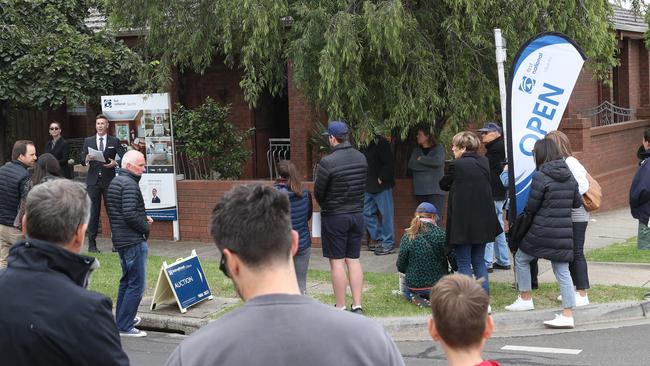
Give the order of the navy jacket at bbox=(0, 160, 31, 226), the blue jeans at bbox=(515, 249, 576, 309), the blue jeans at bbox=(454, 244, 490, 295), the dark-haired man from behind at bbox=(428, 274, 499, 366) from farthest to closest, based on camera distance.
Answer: the navy jacket at bbox=(0, 160, 31, 226) → the blue jeans at bbox=(454, 244, 490, 295) → the blue jeans at bbox=(515, 249, 576, 309) → the dark-haired man from behind at bbox=(428, 274, 499, 366)

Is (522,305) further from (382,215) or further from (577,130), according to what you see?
(577,130)

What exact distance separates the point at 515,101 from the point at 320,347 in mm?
7060

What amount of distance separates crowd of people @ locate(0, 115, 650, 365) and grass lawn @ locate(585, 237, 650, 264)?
48.7 inches

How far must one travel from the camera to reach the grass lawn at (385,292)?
30.4 ft

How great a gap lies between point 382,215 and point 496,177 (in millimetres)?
2002

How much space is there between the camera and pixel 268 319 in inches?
101

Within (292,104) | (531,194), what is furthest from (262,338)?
(292,104)

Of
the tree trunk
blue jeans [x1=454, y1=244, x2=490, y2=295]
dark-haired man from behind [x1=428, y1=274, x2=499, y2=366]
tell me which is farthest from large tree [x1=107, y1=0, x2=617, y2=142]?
dark-haired man from behind [x1=428, y1=274, x2=499, y2=366]

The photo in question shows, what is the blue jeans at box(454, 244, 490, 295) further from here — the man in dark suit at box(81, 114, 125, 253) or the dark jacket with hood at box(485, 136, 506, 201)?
the man in dark suit at box(81, 114, 125, 253)

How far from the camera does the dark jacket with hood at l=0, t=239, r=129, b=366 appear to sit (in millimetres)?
3197

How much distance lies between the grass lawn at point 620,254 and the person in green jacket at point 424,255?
11.4 feet

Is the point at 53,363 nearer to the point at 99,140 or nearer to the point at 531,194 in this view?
the point at 531,194

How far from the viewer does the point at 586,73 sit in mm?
21375

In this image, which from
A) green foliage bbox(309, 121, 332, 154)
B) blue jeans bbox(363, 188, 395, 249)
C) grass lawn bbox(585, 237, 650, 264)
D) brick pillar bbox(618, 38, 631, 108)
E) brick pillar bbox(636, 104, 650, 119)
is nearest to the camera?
grass lawn bbox(585, 237, 650, 264)
